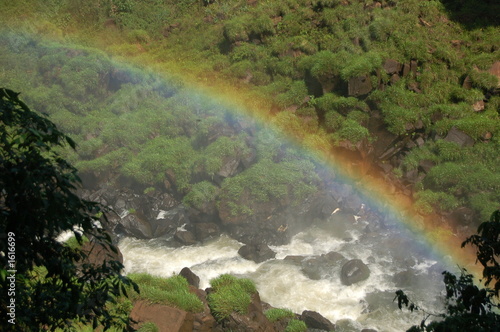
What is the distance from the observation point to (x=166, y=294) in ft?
33.0

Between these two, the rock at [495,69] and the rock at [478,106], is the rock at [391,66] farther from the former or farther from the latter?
the rock at [495,69]

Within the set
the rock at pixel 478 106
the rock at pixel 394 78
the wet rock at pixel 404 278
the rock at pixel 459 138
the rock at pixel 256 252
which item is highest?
the rock at pixel 394 78

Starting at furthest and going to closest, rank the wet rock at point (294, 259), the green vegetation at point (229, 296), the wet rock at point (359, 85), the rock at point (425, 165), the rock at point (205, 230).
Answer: the wet rock at point (359, 85), the rock at point (425, 165), the rock at point (205, 230), the wet rock at point (294, 259), the green vegetation at point (229, 296)

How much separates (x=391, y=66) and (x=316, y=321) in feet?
42.6

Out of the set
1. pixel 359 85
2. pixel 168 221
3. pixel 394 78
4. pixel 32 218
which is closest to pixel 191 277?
pixel 168 221

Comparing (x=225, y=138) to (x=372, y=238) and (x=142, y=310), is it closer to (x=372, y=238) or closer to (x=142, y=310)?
(x=372, y=238)

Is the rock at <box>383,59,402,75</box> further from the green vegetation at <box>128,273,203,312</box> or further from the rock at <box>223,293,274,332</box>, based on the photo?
the green vegetation at <box>128,273,203,312</box>

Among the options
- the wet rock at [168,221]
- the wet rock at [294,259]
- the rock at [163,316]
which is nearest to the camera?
the rock at [163,316]

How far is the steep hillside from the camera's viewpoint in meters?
17.2

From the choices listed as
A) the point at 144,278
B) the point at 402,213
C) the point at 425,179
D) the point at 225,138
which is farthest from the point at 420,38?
the point at 144,278

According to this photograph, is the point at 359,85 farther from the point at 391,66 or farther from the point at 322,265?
the point at 322,265

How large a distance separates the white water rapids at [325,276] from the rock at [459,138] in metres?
4.69

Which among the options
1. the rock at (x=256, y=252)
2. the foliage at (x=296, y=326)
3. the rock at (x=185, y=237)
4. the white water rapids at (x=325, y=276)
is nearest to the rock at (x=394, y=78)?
the white water rapids at (x=325, y=276)

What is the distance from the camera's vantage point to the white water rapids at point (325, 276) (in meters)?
12.1
